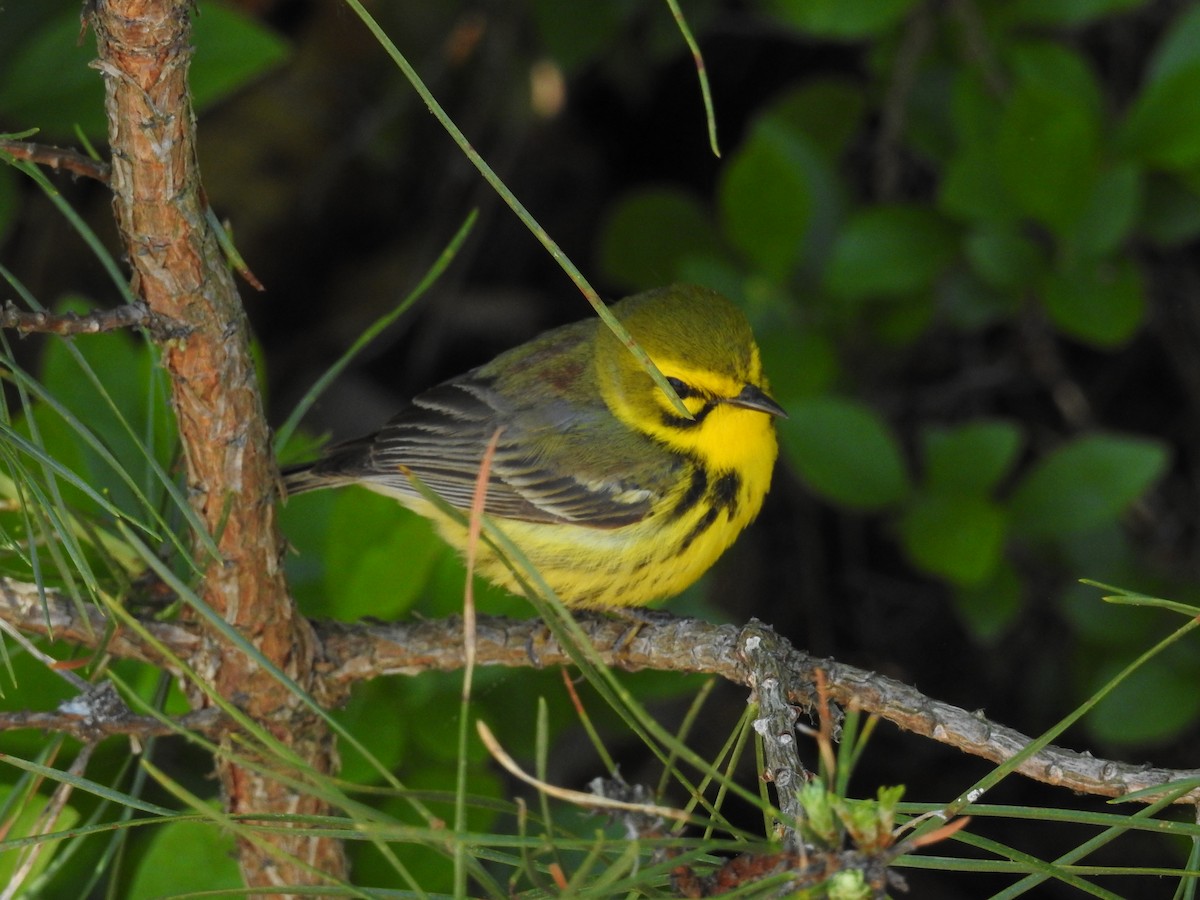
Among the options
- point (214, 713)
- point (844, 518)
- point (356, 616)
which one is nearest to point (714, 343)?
point (356, 616)

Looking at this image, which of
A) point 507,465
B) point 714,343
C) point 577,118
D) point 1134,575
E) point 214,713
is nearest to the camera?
point 214,713

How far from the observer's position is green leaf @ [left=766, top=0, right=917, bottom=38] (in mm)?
2857

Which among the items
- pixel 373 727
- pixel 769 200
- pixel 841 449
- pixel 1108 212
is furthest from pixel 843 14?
pixel 373 727

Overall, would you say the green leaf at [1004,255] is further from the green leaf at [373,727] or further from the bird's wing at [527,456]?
the green leaf at [373,727]

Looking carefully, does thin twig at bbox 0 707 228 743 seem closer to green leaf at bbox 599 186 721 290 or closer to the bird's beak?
the bird's beak

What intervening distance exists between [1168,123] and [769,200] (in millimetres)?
883

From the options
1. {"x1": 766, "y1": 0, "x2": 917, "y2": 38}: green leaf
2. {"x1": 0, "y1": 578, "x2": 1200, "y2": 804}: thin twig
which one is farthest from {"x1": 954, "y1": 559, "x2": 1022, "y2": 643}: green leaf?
{"x1": 766, "y1": 0, "x2": 917, "y2": 38}: green leaf

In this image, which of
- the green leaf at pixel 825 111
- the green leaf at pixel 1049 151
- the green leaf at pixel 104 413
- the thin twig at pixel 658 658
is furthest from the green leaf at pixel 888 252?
the green leaf at pixel 104 413

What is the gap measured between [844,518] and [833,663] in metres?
2.34

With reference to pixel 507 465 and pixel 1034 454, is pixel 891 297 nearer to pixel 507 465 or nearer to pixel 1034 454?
pixel 1034 454

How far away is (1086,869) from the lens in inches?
48.0

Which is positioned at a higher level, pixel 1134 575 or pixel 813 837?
→ pixel 813 837

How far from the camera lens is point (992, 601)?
10.0 ft

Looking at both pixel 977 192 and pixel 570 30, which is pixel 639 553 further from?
pixel 570 30
